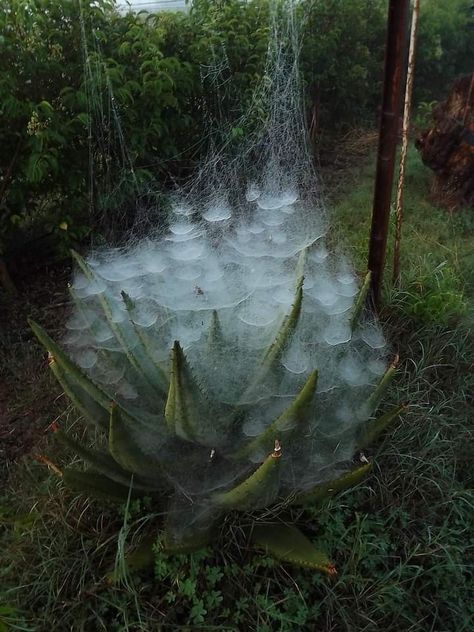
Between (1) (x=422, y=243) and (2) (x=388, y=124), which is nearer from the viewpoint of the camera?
(2) (x=388, y=124)

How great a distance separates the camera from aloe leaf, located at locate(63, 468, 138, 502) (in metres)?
1.54

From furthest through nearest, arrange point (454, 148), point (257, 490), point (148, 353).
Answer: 1. point (454, 148)
2. point (148, 353)
3. point (257, 490)

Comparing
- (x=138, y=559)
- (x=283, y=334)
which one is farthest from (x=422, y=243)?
(x=138, y=559)

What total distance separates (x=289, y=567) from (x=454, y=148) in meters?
3.71

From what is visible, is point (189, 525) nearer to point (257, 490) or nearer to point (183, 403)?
point (257, 490)

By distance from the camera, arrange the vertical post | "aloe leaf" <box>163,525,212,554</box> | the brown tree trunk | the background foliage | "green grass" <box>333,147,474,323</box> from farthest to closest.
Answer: the brown tree trunk
the background foliage
"green grass" <box>333,147,474,323</box>
the vertical post
"aloe leaf" <box>163,525,212,554</box>

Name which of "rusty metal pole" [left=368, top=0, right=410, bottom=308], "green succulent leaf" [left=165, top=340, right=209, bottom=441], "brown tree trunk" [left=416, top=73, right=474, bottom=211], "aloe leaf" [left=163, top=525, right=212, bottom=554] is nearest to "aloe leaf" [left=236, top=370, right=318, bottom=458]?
"green succulent leaf" [left=165, top=340, right=209, bottom=441]

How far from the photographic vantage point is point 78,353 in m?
2.24

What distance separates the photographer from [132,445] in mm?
1431

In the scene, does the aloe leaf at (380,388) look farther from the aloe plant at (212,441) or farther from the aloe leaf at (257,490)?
the aloe leaf at (257,490)

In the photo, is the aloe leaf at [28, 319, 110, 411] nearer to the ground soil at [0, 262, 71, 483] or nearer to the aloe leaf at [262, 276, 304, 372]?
the aloe leaf at [262, 276, 304, 372]

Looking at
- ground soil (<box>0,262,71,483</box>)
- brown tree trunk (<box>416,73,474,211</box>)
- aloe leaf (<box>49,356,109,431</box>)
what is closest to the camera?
aloe leaf (<box>49,356,109,431</box>)

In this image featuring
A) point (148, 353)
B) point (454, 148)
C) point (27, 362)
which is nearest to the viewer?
point (148, 353)

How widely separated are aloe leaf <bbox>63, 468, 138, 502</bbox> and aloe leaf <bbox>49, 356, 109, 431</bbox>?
15cm
